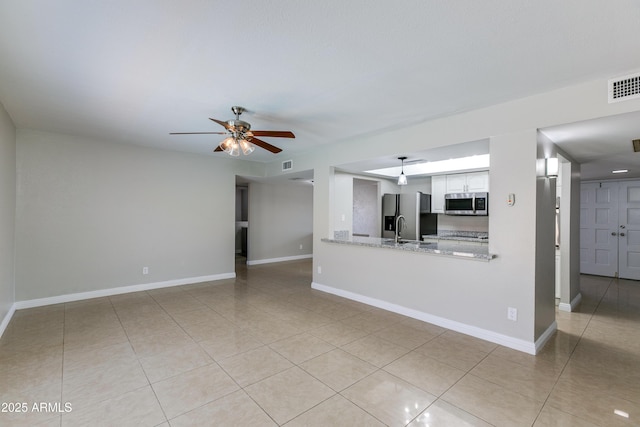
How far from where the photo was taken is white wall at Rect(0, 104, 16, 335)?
3256 millimetres

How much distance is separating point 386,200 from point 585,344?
4.34 metres

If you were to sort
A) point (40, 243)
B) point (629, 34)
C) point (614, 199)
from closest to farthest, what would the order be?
point (629, 34)
point (40, 243)
point (614, 199)

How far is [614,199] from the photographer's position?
629cm

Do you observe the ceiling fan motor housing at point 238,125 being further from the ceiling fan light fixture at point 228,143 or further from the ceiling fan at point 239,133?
the ceiling fan light fixture at point 228,143

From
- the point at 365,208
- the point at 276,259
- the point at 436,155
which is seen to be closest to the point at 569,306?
the point at 436,155

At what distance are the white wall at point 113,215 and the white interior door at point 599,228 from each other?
7796mm

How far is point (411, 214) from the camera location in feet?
21.0

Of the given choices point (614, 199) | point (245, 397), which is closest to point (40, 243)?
point (245, 397)

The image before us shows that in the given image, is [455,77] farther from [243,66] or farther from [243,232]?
[243,232]

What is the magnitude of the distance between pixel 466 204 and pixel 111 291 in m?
6.43

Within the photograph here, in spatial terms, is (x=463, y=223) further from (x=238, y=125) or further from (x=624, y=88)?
(x=238, y=125)

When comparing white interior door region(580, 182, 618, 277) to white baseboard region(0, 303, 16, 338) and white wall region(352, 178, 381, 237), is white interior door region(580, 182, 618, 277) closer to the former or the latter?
white wall region(352, 178, 381, 237)

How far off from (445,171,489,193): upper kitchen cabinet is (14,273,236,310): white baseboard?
16.0 feet

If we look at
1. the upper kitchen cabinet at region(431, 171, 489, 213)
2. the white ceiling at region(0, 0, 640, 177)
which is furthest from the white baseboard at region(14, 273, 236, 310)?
the upper kitchen cabinet at region(431, 171, 489, 213)
